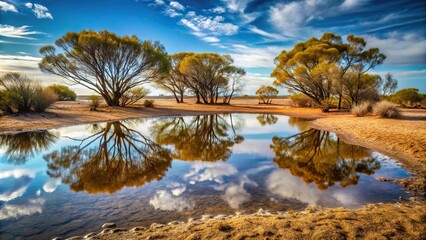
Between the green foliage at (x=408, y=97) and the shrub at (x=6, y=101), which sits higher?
the green foliage at (x=408, y=97)

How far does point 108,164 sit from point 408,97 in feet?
130

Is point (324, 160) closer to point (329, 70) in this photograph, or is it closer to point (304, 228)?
point (304, 228)

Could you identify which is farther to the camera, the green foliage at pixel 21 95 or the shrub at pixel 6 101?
the green foliage at pixel 21 95

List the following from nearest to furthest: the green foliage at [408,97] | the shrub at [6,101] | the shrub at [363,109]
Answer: the shrub at [6,101] < the shrub at [363,109] < the green foliage at [408,97]

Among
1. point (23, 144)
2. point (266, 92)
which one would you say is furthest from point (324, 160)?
point (266, 92)

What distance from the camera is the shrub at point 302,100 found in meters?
36.4

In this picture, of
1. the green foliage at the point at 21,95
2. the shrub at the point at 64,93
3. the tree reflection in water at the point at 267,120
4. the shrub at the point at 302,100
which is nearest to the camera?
the green foliage at the point at 21,95

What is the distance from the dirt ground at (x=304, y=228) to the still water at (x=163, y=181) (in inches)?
25.9

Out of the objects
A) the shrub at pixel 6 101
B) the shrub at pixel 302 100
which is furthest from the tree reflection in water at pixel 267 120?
the shrub at pixel 6 101

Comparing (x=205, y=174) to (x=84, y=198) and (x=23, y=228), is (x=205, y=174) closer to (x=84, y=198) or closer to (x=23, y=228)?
(x=84, y=198)

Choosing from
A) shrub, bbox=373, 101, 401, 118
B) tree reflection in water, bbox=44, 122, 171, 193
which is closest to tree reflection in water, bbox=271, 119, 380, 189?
tree reflection in water, bbox=44, 122, 171, 193

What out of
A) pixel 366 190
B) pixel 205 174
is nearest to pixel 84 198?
pixel 205 174

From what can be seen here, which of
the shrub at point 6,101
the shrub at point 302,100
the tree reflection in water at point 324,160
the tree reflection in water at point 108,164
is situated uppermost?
the shrub at point 302,100

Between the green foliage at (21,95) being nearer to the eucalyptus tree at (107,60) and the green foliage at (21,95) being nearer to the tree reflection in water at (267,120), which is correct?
the eucalyptus tree at (107,60)
